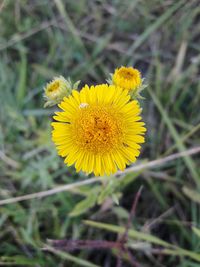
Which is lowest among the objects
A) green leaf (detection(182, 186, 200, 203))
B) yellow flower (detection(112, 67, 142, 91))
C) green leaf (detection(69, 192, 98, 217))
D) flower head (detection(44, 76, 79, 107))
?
green leaf (detection(182, 186, 200, 203))

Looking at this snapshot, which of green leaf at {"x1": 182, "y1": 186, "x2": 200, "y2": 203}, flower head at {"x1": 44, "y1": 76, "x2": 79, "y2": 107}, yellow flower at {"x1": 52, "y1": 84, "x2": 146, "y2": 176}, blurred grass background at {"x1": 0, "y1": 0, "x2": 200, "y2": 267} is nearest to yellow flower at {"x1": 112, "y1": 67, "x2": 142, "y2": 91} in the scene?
yellow flower at {"x1": 52, "y1": 84, "x2": 146, "y2": 176}

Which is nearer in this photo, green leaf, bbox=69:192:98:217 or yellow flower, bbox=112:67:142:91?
yellow flower, bbox=112:67:142:91

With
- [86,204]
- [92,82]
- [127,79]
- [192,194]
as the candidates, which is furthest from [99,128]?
[92,82]

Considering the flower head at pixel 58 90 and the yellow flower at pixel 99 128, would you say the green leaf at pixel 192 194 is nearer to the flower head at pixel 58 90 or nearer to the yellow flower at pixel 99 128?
the yellow flower at pixel 99 128

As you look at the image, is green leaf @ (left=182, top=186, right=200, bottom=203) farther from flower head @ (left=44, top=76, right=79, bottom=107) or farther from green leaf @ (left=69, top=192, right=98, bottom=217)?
flower head @ (left=44, top=76, right=79, bottom=107)

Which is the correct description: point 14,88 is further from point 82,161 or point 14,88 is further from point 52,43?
point 82,161

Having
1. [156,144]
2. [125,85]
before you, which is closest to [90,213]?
[156,144]

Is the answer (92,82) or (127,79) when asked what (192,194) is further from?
(92,82)
